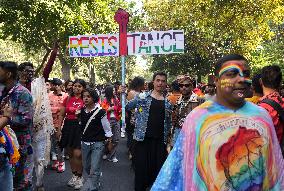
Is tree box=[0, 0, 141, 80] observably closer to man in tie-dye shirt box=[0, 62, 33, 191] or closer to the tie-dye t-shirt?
man in tie-dye shirt box=[0, 62, 33, 191]

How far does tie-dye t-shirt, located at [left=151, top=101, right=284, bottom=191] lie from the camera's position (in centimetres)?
284

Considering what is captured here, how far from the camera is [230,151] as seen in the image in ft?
9.36

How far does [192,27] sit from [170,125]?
20.7m

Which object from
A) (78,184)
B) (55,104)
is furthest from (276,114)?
(55,104)

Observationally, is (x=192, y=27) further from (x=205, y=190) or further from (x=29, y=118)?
(x=205, y=190)

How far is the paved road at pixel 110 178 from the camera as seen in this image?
763 cm

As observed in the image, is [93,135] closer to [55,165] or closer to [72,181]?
[72,181]

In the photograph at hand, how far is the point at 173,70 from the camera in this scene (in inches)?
1558

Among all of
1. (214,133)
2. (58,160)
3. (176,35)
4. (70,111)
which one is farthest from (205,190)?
(176,35)

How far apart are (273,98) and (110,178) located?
4.55m

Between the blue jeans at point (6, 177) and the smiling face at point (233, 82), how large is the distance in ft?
7.53

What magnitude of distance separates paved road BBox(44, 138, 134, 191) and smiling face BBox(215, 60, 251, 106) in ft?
16.2

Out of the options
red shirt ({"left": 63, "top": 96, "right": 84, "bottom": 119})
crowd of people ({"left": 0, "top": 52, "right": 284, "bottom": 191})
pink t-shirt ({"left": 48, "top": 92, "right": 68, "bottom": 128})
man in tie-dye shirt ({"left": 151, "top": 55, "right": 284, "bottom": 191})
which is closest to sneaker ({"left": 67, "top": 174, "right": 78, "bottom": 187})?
crowd of people ({"left": 0, "top": 52, "right": 284, "bottom": 191})

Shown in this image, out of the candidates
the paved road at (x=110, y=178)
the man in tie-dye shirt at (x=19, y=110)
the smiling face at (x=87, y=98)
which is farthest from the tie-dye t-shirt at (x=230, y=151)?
the paved road at (x=110, y=178)
